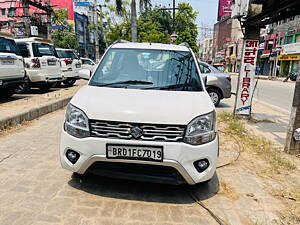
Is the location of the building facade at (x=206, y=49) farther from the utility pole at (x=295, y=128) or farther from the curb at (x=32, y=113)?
the utility pole at (x=295, y=128)

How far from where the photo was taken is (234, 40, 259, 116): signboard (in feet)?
21.3

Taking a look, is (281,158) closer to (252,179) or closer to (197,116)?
(252,179)

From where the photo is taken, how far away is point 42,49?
956cm

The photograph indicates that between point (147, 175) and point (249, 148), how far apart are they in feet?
9.14

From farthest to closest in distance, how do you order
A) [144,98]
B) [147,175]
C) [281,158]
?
[281,158], [144,98], [147,175]

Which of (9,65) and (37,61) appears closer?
(9,65)

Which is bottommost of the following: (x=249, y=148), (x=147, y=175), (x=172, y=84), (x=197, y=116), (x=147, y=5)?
(x=249, y=148)

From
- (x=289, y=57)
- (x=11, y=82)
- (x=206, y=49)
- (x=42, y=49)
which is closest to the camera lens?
(x=11, y=82)

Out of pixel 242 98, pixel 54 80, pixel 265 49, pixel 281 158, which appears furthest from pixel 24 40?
pixel 265 49

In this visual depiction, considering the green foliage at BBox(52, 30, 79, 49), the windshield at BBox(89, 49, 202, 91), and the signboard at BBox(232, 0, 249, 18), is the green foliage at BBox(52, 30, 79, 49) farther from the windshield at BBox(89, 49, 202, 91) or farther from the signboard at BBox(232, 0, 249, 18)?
the windshield at BBox(89, 49, 202, 91)

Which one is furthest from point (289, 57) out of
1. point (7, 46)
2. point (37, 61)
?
point (7, 46)

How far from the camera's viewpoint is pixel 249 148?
4551 millimetres

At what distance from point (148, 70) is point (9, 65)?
5359mm

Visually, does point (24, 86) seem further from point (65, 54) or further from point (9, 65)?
point (65, 54)
